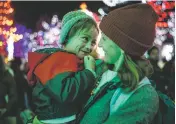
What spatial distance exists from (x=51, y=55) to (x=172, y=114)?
91cm


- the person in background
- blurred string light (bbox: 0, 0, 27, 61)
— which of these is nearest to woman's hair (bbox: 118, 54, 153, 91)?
the person in background

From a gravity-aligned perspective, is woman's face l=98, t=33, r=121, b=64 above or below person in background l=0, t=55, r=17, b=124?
above

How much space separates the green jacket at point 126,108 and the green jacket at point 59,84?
0.58 feet

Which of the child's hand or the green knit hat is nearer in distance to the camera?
the child's hand

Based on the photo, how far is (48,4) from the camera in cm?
4041

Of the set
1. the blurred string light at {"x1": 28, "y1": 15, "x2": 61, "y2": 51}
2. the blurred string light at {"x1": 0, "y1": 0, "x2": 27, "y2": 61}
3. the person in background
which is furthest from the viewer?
the blurred string light at {"x1": 28, "y1": 15, "x2": 61, "y2": 51}

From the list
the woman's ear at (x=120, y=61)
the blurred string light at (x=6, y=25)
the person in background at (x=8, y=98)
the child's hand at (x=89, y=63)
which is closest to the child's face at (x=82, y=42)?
the child's hand at (x=89, y=63)

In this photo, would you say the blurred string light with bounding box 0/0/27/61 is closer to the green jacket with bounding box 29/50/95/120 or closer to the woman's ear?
the green jacket with bounding box 29/50/95/120

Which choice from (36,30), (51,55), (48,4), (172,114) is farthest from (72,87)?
(36,30)

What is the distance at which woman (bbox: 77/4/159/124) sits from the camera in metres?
2.23

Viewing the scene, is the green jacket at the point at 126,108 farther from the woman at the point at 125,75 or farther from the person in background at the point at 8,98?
the person in background at the point at 8,98

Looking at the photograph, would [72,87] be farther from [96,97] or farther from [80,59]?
[80,59]

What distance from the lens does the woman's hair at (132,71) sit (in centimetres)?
224

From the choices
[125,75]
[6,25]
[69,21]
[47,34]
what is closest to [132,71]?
[125,75]
